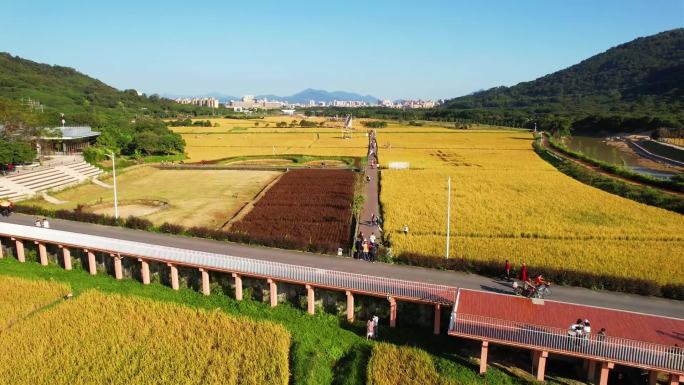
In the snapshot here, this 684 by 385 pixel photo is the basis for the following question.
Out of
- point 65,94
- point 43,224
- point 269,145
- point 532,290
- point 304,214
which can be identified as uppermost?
point 65,94

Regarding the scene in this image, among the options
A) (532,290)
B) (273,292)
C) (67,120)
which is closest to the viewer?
(532,290)

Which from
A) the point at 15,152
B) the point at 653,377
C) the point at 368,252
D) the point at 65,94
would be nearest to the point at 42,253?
the point at 368,252

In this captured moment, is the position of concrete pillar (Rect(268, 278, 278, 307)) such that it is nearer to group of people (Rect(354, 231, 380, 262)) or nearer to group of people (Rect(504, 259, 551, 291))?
group of people (Rect(354, 231, 380, 262))

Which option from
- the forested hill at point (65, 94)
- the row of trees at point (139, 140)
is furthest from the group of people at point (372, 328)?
the forested hill at point (65, 94)

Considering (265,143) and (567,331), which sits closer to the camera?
(567,331)

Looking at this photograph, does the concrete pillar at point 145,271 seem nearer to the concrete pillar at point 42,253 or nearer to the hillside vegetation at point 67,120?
the concrete pillar at point 42,253

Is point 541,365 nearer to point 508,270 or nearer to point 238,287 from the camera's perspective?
point 508,270

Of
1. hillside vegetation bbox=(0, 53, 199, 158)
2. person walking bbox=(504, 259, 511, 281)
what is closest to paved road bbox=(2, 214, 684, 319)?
person walking bbox=(504, 259, 511, 281)
